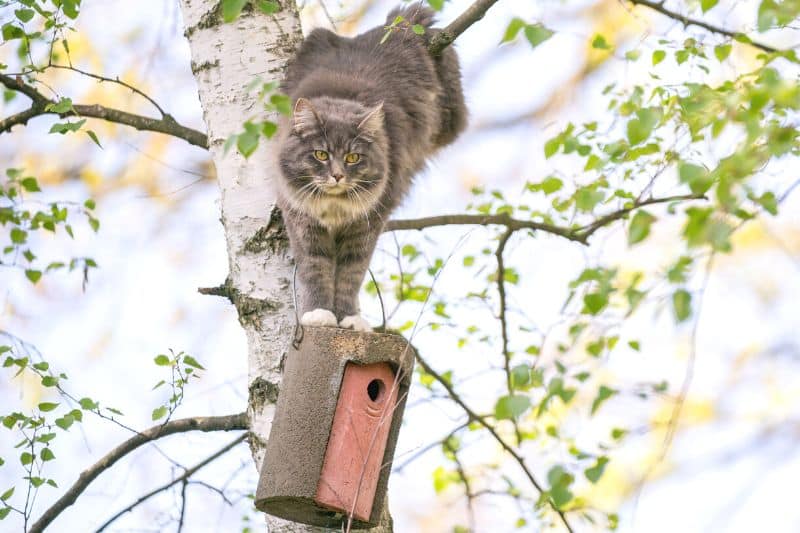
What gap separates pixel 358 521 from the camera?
8.19 ft

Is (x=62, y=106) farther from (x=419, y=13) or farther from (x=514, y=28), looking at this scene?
(x=514, y=28)

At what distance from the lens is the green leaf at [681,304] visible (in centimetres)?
136

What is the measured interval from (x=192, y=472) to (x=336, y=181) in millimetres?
1077

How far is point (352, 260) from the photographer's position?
3.14 metres

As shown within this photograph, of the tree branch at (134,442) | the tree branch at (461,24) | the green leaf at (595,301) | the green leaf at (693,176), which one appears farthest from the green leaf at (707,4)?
the tree branch at (134,442)

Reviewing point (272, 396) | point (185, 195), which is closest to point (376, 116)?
point (272, 396)

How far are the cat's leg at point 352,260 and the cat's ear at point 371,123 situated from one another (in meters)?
0.29

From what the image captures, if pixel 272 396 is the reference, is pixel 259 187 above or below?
above

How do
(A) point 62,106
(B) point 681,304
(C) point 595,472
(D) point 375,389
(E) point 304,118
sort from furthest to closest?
(E) point 304,118
(A) point 62,106
(D) point 375,389
(C) point 595,472
(B) point 681,304

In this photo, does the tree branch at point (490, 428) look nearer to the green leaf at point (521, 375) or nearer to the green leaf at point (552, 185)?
the green leaf at point (552, 185)

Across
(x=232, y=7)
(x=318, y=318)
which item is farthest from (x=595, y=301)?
(x=318, y=318)

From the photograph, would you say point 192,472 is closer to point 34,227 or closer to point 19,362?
point 19,362

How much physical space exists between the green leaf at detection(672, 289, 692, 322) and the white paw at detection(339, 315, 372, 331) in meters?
1.58

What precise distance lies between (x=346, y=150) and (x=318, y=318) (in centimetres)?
56
